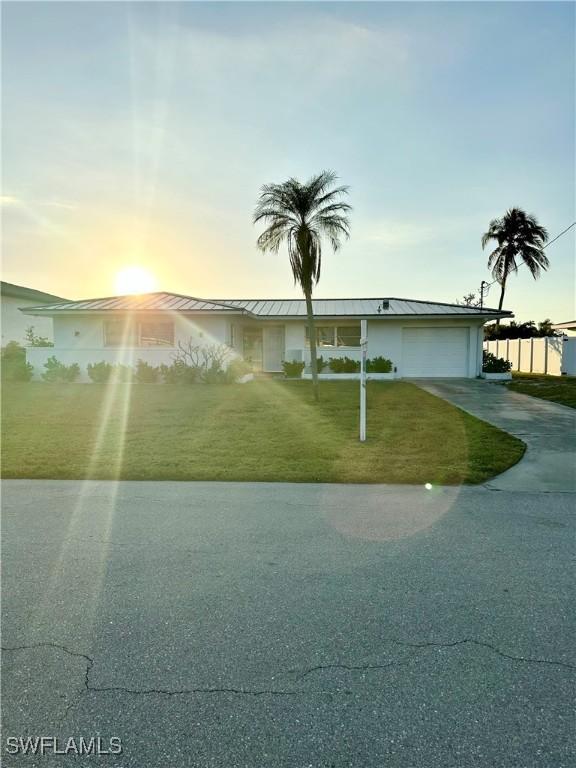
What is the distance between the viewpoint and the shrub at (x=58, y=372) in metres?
18.9

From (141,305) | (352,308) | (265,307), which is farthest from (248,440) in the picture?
(265,307)

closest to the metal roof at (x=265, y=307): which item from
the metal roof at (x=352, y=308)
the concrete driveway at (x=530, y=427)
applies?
the metal roof at (x=352, y=308)

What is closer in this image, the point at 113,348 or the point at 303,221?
the point at 303,221

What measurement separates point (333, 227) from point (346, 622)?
11790 millimetres

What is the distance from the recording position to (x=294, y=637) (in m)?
2.56

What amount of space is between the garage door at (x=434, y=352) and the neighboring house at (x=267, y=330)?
0.05 meters

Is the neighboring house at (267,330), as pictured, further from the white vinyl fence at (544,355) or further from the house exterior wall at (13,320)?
the white vinyl fence at (544,355)

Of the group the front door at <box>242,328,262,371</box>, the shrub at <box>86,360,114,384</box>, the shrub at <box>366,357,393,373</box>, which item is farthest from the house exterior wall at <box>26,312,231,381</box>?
the shrub at <box>366,357,393,373</box>

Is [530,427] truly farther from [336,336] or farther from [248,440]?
[336,336]

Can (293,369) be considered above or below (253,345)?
below

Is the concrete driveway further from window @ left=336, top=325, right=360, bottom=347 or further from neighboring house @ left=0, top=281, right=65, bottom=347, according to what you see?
neighboring house @ left=0, top=281, right=65, bottom=347

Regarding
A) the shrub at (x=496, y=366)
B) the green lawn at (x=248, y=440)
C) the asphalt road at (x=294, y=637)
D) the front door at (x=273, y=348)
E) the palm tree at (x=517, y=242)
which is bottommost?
the asphalt road at (x=294, y=637)

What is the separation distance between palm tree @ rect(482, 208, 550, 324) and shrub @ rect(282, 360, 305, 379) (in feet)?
49.6

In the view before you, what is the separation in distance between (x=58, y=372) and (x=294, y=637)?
19.0 metres
